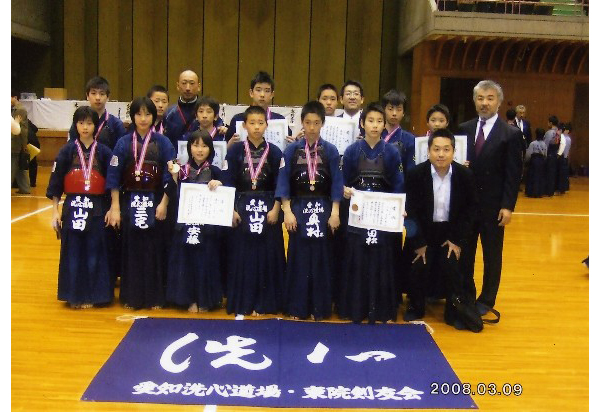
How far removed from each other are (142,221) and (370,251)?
1.67 meters

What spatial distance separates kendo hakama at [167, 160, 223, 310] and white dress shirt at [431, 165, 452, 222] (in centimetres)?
155

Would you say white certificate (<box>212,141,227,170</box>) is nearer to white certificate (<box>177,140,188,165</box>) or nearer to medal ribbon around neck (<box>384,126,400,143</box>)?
white certificate (<box>177,140,188,165</box>)

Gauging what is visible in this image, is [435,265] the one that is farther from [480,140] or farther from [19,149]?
[19,149]

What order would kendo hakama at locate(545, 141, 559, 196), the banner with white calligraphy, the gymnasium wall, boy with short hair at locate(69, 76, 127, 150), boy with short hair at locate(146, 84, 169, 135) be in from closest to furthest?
1. the banner with white calligraphy
2. boy with short hair at locate(69, 76, 127, 150)
3. boy with short hair at locate(146, 84, 169, 135)
4. kendo hakama at locate(545, 141, 559, 196)
5. the gymnasium wall

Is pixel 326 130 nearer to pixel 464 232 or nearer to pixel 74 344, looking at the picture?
pixel 464 232

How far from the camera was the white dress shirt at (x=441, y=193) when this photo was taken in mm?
4316

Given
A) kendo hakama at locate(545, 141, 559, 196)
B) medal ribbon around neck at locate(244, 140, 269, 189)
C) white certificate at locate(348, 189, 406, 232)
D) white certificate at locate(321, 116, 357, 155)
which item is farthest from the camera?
kendo hakama at locate(545, 141, 559, 196)

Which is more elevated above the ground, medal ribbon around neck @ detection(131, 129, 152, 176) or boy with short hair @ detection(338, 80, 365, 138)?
boy with short hair @ detection(338, 80, 365, 138)

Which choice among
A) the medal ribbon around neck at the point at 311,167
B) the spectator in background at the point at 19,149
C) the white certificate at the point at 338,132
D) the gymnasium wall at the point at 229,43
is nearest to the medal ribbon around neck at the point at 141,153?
the medal ribbon around neck at the point at 311,167

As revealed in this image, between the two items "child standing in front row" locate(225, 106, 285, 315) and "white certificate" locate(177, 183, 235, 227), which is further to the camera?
"child standing in front row" locate(225, 106, 285, 315)

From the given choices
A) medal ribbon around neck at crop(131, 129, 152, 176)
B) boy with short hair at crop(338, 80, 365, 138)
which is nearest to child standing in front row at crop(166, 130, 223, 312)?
medal ribbon around neck at crop(131, 129, 152, 176)

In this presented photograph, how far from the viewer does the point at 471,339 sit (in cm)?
422

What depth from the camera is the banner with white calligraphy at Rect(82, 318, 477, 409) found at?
3.21m

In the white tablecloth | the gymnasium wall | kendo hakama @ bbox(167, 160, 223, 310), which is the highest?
the gymnasium wall
